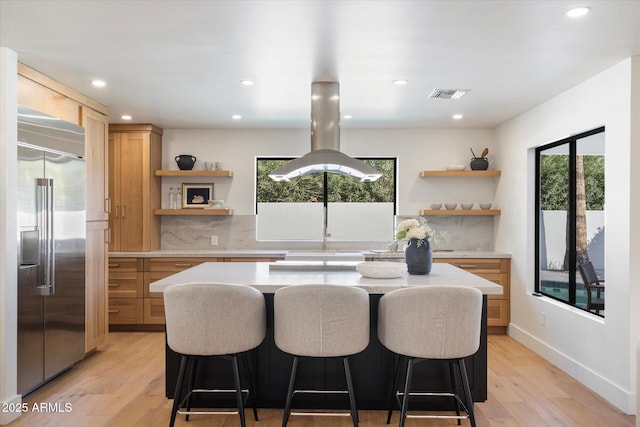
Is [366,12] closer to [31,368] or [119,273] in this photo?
[31,368]

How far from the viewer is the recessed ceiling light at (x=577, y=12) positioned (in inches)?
100

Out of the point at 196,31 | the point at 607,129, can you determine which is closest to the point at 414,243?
the point at 607,129

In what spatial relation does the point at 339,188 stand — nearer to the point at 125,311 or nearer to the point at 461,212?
the point at 461,212

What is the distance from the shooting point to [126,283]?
18.5 ft

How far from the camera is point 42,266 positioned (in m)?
3.64

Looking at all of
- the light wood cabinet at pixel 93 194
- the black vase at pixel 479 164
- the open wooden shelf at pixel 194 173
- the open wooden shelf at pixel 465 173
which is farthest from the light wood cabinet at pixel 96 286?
the black vase at pixel 479 164

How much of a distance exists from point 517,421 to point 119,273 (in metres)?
4.35

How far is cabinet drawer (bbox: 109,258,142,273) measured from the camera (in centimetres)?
564

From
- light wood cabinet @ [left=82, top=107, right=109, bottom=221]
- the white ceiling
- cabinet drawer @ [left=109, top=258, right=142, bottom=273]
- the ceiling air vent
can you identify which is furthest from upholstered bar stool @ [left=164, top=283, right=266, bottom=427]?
cabinet drawer @ [left=109, top=258, right=142, bottom=273]

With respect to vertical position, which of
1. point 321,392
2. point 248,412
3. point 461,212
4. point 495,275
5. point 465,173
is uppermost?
point 465,173

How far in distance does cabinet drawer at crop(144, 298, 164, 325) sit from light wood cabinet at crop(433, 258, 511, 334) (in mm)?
3148

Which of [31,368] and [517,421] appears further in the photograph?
[31,368]

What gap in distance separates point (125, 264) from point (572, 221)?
4.63 m

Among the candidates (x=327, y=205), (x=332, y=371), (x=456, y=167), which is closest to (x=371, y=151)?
(x=327, y=205)
